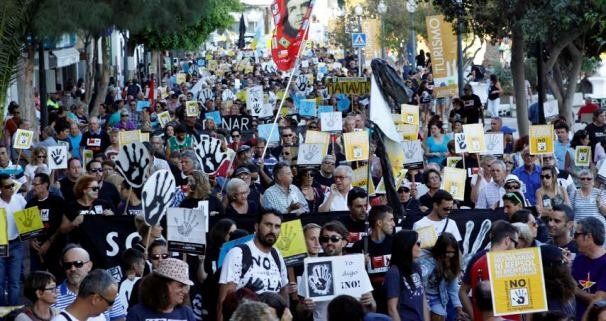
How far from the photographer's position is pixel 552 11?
22.2m

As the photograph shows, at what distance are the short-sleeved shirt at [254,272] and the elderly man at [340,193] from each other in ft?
12.4

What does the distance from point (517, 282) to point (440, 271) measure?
75.7 inches

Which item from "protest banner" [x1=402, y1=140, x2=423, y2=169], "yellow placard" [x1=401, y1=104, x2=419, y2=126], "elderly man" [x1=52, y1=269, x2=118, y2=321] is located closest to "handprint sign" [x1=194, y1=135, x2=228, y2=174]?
"protest banner" [x1=402, y1=140, x2=423, y2=169]

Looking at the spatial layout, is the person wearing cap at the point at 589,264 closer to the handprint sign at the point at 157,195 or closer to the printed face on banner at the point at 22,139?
the handprint sign at the point at 157,195

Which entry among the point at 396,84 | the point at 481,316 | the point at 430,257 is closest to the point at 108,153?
the point at 396,84

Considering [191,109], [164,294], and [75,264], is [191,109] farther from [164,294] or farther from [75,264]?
[164,294]

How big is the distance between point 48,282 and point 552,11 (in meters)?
15.2

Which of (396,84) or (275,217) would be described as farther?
(396,84)

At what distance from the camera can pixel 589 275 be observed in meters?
9.30

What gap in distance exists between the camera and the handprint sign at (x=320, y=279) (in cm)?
922

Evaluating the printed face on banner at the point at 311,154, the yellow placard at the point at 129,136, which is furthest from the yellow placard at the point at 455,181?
the yellow placard at the point at 129,136

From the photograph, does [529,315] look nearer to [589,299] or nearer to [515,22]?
[589,299]

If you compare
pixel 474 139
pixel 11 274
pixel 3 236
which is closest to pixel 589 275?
pixel 3 236

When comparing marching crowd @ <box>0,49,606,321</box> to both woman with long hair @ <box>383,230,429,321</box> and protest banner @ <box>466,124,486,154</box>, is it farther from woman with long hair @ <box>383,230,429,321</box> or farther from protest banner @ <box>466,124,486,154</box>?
protest banner @ <box>466,124,486,154</box>
